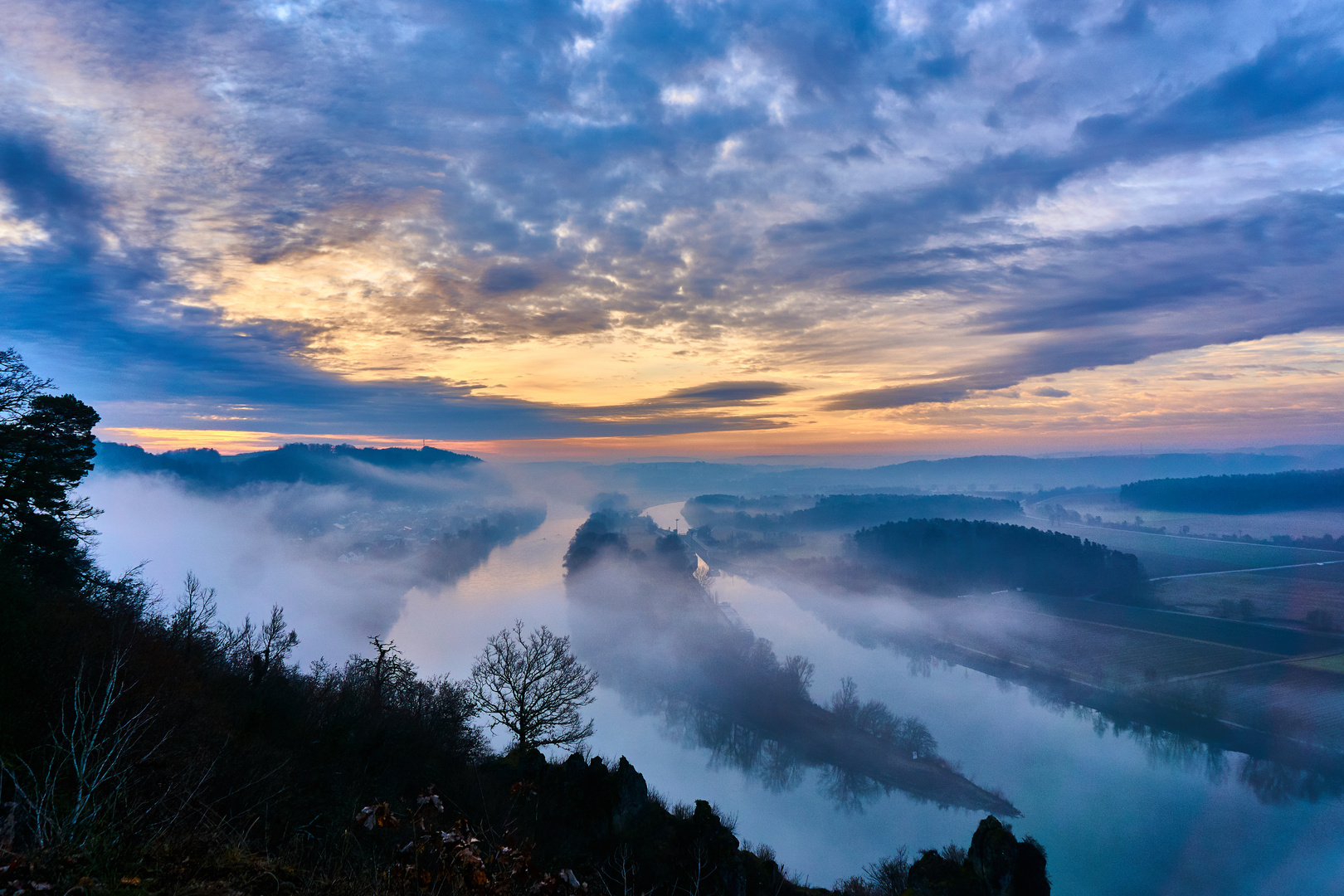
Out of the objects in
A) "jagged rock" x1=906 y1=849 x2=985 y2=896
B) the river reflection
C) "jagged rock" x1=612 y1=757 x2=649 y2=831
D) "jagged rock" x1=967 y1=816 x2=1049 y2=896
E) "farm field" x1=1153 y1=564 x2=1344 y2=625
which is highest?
"jagged rock" x1=612 y1=757 x2=649 y2=831

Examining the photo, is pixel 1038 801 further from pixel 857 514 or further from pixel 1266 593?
pixel 857 514

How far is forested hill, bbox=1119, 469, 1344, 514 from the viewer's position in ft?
426

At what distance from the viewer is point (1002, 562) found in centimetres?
8881

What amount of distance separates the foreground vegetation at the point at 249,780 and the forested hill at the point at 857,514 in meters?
119

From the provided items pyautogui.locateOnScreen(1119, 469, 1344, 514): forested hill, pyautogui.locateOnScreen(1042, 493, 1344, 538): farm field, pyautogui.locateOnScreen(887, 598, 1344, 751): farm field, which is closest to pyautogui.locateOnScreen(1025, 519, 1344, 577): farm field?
pyautogui.locateOnScreen(1042, 493, 1344, 538): farm field

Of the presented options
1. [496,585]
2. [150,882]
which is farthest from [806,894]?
[496,585]

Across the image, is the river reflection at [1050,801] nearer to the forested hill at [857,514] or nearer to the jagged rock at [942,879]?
the jagged rock at [942,879]

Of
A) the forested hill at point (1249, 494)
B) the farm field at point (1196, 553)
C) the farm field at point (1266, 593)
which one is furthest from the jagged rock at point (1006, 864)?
the forested hill at point (1249, 494)

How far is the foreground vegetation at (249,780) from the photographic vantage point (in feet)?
16.4

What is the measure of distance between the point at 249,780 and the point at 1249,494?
202605 mm

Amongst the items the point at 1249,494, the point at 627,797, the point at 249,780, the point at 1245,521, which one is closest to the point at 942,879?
the point at 627,797

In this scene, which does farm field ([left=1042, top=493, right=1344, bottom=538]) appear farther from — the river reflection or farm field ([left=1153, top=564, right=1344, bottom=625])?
the river reflection

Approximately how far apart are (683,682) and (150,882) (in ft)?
135

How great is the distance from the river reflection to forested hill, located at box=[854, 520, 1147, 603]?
41.2m
